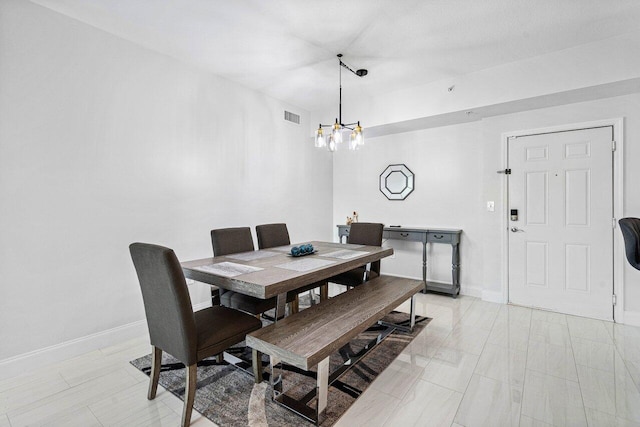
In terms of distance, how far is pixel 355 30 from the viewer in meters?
2.61

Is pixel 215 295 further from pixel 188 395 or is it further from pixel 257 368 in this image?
pixel 188 395

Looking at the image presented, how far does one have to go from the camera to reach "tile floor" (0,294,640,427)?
5.58ft

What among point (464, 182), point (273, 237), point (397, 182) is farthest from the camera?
point (397, 182)

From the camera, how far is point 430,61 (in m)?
3.21

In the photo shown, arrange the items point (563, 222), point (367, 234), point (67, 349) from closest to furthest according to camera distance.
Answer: point (67, 349), point (563, 222), point (367, 234)

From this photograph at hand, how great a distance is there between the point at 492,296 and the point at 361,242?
5.99 feet

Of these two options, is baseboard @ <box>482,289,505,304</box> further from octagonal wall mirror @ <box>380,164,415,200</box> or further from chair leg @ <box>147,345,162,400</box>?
chair leg @ <box>147,345,162,400</box>

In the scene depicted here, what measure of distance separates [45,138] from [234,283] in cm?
198

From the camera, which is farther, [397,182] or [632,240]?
[397,182]

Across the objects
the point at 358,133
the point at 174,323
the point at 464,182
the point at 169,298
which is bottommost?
the point at 174,323

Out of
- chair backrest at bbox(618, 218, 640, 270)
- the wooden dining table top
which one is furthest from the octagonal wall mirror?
chair backrest at bbox(618, 218, 640, 270)

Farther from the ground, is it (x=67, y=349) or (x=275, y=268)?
(x=275, y=268)

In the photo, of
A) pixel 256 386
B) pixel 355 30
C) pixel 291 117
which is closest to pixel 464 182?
pixel 355 30

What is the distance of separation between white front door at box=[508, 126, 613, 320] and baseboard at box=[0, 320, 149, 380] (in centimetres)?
425
